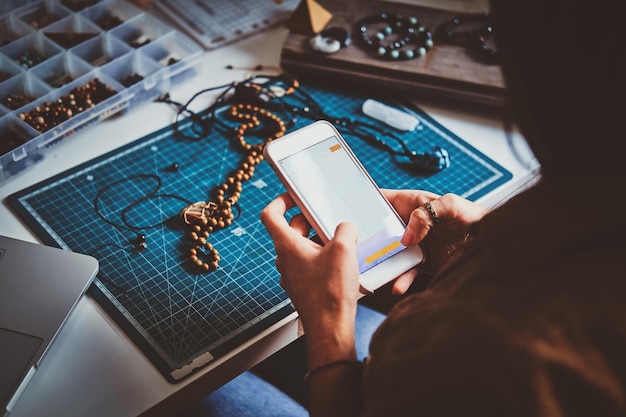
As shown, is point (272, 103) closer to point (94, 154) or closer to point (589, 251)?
point (94, 154)

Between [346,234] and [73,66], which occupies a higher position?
[73,66]

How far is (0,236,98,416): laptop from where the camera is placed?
79cm

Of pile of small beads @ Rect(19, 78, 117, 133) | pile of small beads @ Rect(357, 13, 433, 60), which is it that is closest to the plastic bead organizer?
pile of small beads @ Rect(19, 78, 117, 133)

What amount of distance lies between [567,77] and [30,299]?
714 mm

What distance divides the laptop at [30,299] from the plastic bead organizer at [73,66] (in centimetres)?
23

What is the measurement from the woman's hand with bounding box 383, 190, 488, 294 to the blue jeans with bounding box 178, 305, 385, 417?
10.4 inches

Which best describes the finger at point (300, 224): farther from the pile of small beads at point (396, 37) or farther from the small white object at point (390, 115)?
the pile of small beads at point (396, 37)

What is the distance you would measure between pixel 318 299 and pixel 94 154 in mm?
583

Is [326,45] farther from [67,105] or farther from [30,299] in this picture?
[30,299]

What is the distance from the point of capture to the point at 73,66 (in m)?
1.23

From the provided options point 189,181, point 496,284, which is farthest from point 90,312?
point 496,284

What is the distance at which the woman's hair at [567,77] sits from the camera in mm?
490

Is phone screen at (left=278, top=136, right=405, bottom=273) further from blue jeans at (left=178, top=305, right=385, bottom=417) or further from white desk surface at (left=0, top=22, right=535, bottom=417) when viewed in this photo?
blue jeans at (left=178, top=305, right=385, bottom=417)

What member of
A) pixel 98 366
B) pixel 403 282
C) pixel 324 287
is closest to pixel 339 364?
pixel 324 287
